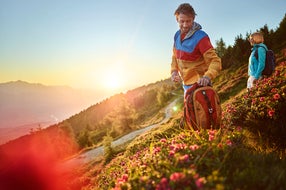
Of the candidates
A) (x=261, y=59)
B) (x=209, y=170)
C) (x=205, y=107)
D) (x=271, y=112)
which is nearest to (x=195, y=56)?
(x=205, y=107)

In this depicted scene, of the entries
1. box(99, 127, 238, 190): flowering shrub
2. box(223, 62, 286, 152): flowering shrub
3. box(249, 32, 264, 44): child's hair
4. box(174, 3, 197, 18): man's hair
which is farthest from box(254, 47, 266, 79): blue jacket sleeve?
box(99, 127, 238, 190): flowering shrub

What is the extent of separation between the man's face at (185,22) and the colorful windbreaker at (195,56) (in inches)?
4.2

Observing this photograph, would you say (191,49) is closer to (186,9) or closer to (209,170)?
(186,9)

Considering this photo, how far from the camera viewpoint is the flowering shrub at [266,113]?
15.9 feet

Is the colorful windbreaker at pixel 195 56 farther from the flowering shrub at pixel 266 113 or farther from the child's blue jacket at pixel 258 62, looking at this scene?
the child's blue jacket at pixel 258 62

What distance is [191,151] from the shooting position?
2.77 m

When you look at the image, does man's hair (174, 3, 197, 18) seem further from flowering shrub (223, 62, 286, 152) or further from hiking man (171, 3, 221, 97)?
flowering shrub (223, 62, 286, 152)

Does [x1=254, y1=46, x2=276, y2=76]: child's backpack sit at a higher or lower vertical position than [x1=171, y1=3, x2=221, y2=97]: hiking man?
lower

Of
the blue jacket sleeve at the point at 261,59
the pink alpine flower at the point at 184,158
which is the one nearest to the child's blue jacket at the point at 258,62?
the blue jacket sleeve at the point at 261,59

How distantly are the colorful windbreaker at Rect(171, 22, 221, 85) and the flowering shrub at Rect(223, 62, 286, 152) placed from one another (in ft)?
4.78

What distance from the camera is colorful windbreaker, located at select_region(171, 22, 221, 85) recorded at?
4663mm

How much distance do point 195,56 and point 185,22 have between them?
27.4 inches

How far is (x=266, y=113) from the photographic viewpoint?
507 cm

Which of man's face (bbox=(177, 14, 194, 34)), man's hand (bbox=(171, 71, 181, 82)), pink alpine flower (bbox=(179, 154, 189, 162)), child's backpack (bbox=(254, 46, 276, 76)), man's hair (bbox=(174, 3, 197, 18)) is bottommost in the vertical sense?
pink alpine flower (bbox=(179, 154, 189, 162))
